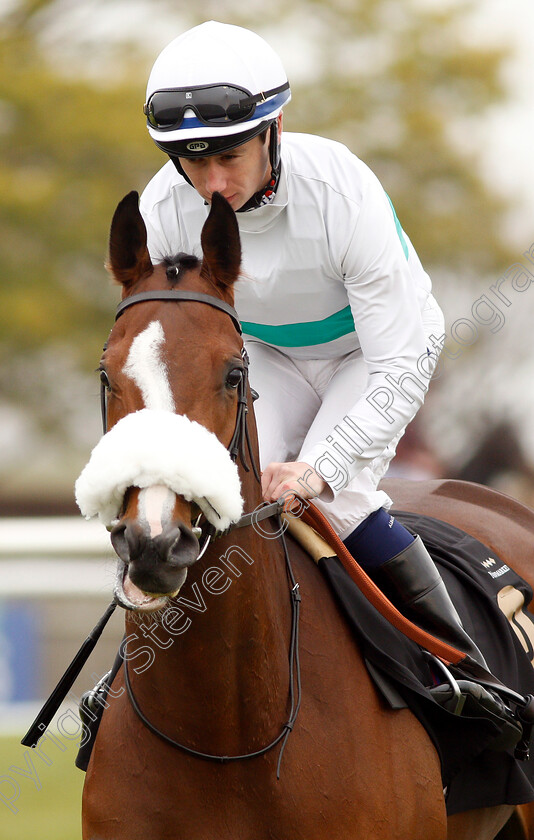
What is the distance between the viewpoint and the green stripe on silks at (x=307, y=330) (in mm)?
3916

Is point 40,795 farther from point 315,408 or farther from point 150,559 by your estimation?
point 150,559

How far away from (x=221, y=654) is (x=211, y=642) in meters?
0.05

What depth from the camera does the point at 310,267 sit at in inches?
145

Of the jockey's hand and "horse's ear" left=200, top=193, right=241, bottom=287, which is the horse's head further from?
the jockey's hand

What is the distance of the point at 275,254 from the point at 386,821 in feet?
5.90

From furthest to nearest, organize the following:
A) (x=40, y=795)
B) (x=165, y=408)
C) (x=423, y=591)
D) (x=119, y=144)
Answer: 1. (x=119, y=144)
2. (x=40, y=795)
3. (x=423, y=591)
4. (x=165, y=408)

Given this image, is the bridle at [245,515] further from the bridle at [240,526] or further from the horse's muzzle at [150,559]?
the horse's muzzle at [150,559]

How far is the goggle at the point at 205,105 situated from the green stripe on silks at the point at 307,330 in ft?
2.60

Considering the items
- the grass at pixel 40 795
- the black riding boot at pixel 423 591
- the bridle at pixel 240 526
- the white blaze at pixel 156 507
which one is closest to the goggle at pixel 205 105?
the bridle at pixel 240 526

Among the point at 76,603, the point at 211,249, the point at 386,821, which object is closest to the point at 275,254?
the point at 211,249

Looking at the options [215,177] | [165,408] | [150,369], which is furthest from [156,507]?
[215,177]

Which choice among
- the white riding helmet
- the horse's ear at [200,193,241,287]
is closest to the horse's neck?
the horse's ear at [200,193,241,287]

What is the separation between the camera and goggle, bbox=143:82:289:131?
11.1 feet

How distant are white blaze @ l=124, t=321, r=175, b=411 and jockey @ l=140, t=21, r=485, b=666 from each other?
50 cm
